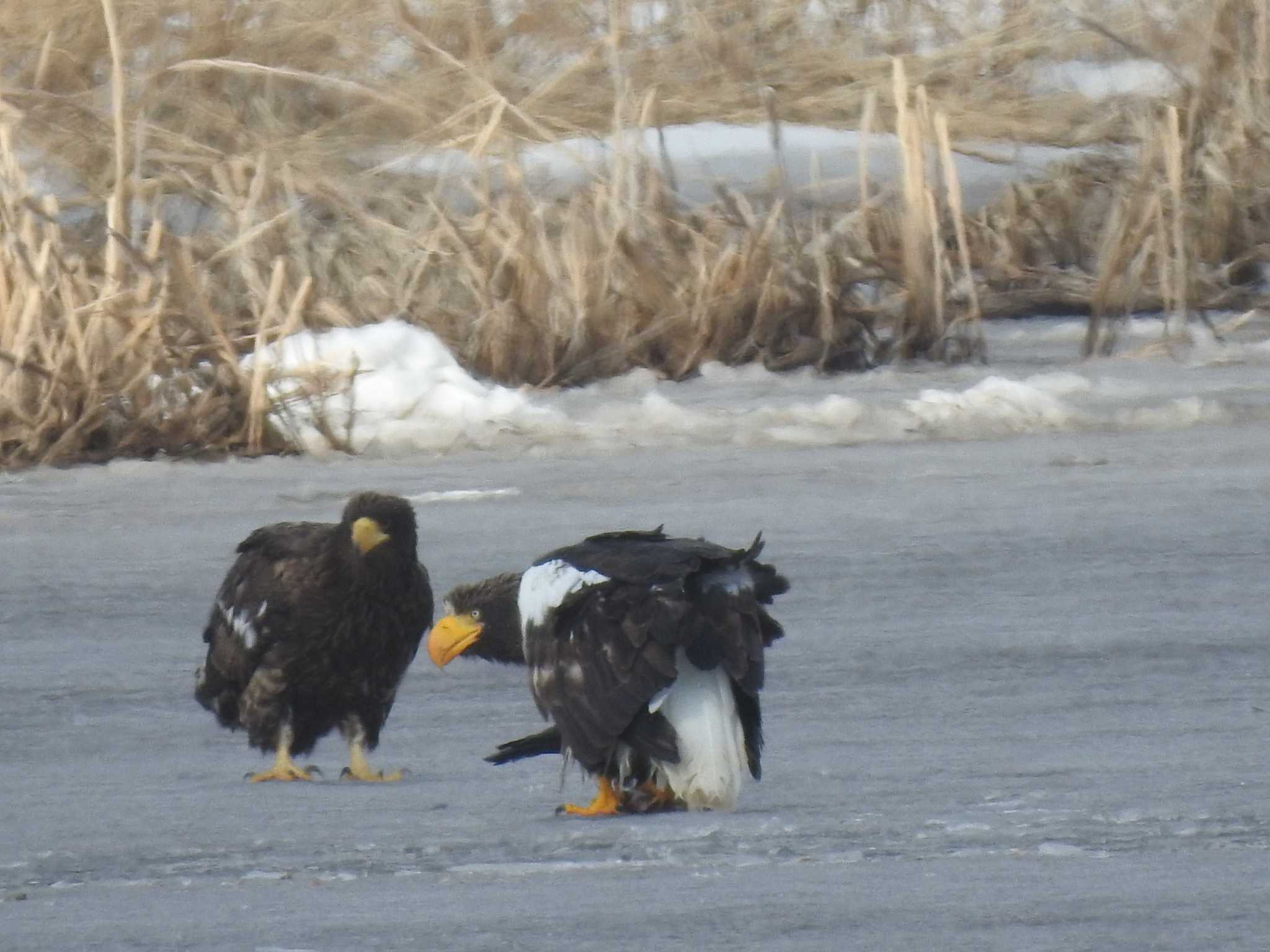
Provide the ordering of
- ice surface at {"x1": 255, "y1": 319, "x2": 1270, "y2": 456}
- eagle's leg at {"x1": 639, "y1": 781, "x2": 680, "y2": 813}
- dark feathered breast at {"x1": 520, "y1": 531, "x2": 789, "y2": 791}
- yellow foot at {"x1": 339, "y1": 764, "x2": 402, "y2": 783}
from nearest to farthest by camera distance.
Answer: dark feathered breast at {"x1": 520, "y1": 531, "x2": 789, "y2": 791}, eagle's leg at {"x1": 639, "y1": 781, "x2": 680, "y2": 813}, yellow foot at {"x1": 339, "y1": 764, "x2": 402, "y2": 783}, ice surface at {"x1": 255, "y1": 319, "x2": 1270, "y2": 456}

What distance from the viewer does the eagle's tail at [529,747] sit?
3697 millimetres

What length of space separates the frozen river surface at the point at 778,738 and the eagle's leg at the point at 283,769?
5 centimetres

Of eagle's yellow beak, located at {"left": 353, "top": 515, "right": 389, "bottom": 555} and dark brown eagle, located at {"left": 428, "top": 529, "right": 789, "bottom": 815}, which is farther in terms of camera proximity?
eagle's yellow beak, located at {"left": 353, "top": 515, "right": 389, "bottom": 555}

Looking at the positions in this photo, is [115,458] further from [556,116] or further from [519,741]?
[556,116]

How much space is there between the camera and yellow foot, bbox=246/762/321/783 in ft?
12.8

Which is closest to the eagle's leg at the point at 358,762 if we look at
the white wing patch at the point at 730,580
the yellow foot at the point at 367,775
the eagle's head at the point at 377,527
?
the yellow foot at the point at 367,775

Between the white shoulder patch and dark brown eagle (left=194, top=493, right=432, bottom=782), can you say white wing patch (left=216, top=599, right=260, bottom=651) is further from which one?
the white shoulder patch

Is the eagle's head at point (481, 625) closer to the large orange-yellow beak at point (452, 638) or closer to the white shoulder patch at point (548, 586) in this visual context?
the large orange-yellow beak at point (452, 638)

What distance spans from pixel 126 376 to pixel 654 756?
148 inches

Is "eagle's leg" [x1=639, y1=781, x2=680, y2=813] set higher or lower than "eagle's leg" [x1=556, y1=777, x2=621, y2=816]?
lower

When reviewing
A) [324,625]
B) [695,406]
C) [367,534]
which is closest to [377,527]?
[367,534]

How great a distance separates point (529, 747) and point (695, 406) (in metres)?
3.99

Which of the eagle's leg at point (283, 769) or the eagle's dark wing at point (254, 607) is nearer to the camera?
the eagle's leg at point (283, 769)

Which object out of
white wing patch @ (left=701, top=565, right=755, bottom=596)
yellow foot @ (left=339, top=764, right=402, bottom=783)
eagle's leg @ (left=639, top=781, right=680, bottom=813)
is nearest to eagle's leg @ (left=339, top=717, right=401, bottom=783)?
yellow foot @ (left=339, top=764, right=402, bottom=783)
